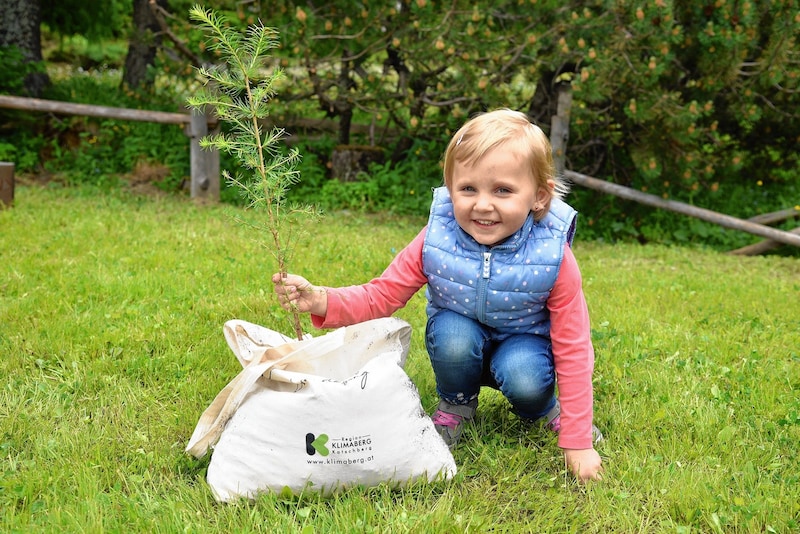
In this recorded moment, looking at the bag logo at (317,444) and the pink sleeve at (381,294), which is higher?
the pink sleeve at (381,294)

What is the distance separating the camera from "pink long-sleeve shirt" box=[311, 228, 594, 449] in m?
2.63

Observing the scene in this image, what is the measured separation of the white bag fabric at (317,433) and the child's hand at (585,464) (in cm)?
44

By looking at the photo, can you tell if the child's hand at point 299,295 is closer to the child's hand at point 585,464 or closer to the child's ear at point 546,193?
the child's ear at point 546,193

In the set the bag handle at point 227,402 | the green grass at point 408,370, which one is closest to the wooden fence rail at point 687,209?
the green grass at point 408,370

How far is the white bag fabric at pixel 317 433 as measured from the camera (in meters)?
2.40

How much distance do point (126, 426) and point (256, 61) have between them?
1409mm

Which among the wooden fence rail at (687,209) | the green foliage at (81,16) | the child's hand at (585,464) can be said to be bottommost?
the wooden fence rail at (687,209)

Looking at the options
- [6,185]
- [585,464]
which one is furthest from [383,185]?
[585,464]

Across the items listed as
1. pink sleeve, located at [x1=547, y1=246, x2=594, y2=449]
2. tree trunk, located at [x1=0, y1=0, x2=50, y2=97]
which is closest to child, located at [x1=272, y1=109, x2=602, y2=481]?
pink sleeve, located at [x1=547, y1=246, x2=594, y2=449]

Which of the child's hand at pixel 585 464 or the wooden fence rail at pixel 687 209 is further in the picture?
the wooden fence rail at pixel 687 209

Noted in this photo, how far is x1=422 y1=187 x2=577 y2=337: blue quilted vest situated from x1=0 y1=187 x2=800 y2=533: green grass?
1.57ft

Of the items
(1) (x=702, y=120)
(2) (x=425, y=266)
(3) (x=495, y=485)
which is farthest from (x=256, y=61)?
(1) (x=702, y=120)

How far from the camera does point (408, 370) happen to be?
11.6 ft

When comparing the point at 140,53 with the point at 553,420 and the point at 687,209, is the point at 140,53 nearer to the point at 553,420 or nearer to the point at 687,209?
the point at 687,209
